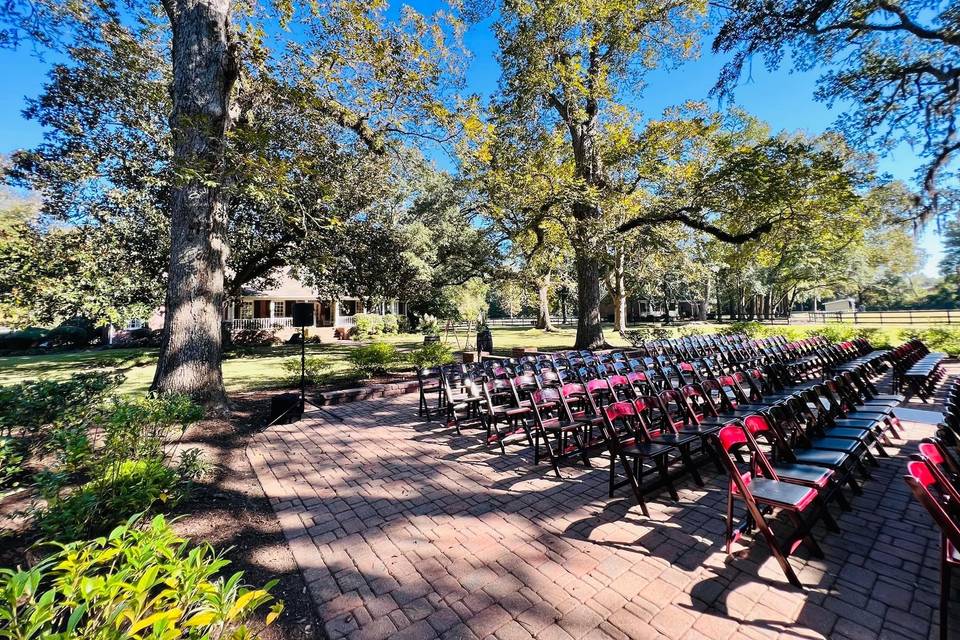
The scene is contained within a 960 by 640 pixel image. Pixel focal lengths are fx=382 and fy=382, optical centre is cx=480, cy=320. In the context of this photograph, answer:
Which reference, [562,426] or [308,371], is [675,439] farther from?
[308,371]

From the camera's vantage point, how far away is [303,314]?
312 inches

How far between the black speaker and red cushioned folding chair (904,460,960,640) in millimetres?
8225

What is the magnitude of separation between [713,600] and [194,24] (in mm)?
10255

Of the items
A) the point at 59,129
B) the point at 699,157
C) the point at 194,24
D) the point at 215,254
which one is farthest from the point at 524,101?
the point at 59,129

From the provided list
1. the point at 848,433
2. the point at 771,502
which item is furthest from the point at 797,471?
the point at 848,433

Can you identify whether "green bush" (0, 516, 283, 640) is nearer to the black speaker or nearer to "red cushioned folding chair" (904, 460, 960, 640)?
"red cushioned folding chair" (904, 460, 960, 640)

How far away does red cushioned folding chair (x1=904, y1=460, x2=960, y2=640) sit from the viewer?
1.87 m

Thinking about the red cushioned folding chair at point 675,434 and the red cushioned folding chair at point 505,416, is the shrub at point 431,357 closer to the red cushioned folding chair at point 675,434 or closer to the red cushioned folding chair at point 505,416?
the red cushioned folding chair at point 505,416

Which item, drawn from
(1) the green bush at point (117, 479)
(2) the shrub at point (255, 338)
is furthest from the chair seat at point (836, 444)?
(2) the shrub at point (255, 338)

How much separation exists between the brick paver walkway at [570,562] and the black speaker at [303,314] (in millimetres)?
3979

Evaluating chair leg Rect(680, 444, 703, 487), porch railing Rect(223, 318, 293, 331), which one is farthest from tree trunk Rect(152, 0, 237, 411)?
porch railing Rect(223, 318, 293, 331)

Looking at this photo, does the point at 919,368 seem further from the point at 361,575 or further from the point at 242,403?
the point at 242,403

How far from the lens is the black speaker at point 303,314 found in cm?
784

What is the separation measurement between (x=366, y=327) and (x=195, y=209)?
21229mm
